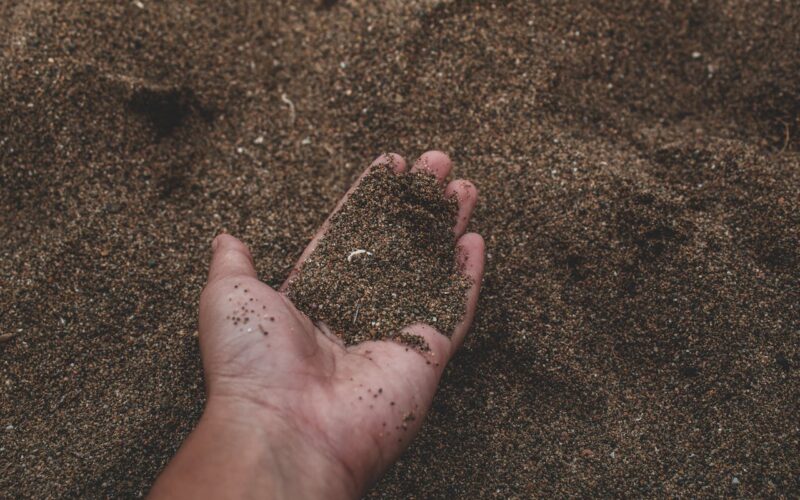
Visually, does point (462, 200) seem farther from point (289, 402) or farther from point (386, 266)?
point (289, 402)

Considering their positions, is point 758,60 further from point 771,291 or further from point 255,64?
point 255,64

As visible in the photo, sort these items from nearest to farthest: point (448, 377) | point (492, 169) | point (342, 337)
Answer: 1. point (342, 337)
2. point (448, 377)
3. point (492, 169)

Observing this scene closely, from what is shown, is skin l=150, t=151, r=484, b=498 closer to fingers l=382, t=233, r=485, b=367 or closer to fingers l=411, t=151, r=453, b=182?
fingers l=382, t=233, r=485, b=367

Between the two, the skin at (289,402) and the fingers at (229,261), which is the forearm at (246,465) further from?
the fingers at (229,261)

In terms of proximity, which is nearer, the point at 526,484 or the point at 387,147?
the point at 526,484

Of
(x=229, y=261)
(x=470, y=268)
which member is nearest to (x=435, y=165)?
(x=470, y=268)

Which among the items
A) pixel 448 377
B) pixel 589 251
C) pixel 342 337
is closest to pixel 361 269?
pixel 342 337
